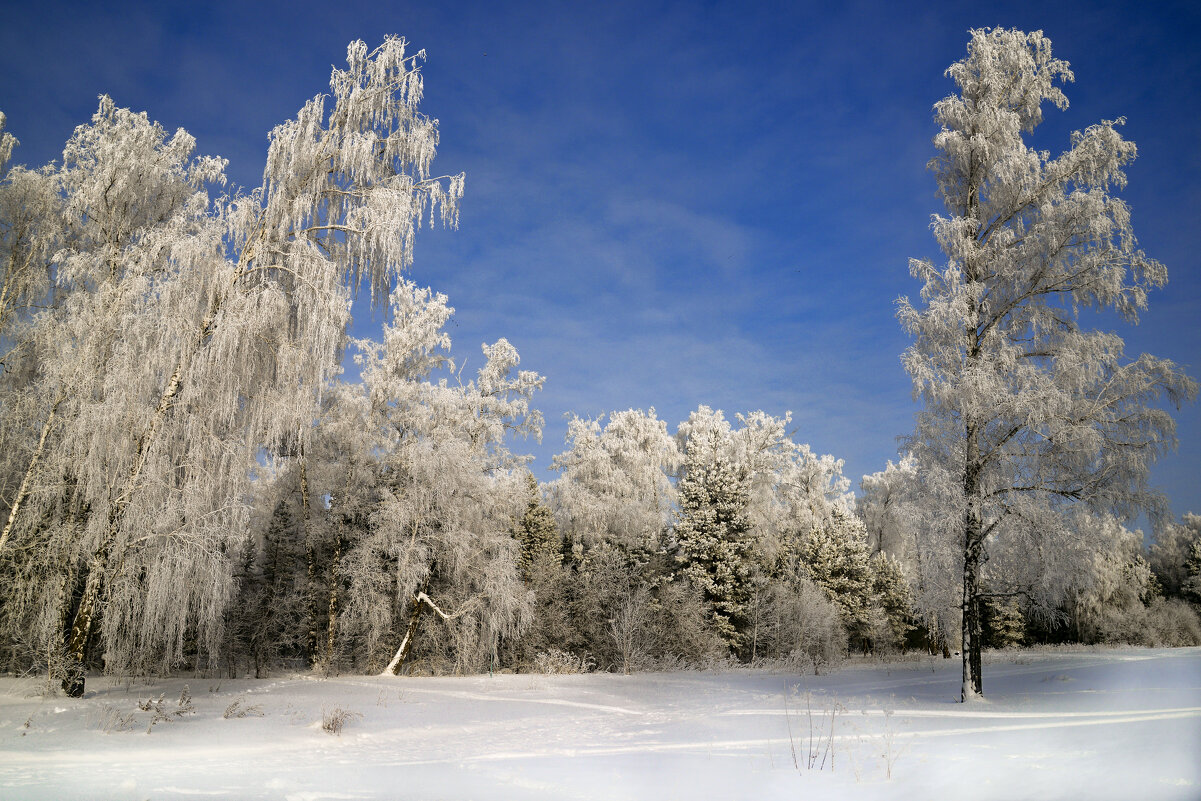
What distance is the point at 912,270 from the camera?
13.7 metres

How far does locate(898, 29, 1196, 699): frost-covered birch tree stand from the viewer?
1180cm

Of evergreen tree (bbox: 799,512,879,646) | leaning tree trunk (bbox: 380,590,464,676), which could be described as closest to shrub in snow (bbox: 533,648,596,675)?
leaning tree trunk (bbox: 380,590,464,676)

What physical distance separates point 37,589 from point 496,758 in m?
10.5

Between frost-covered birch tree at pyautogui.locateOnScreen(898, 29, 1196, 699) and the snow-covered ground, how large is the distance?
128 inches

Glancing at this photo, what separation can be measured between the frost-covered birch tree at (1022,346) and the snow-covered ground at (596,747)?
3245 millimetres

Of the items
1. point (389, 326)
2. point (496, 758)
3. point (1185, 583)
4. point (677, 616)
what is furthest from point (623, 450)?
point (1185, 583)

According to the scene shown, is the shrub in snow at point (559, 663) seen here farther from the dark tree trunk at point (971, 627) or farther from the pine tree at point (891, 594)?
the pine tree at point (891, 594)

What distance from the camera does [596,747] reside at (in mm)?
7766

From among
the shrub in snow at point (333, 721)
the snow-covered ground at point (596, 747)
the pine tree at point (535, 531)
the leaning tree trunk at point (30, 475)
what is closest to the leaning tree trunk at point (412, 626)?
the snow-covered ground at point (596, 747)

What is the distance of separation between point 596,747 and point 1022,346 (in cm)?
1119

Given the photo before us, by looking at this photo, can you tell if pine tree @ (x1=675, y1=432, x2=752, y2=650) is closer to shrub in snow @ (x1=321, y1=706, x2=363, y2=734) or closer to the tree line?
the tree line

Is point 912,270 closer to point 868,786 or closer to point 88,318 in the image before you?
point 868,786

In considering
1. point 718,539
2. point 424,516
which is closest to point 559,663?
point 424,516

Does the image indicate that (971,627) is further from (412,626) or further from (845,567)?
(845,567)
